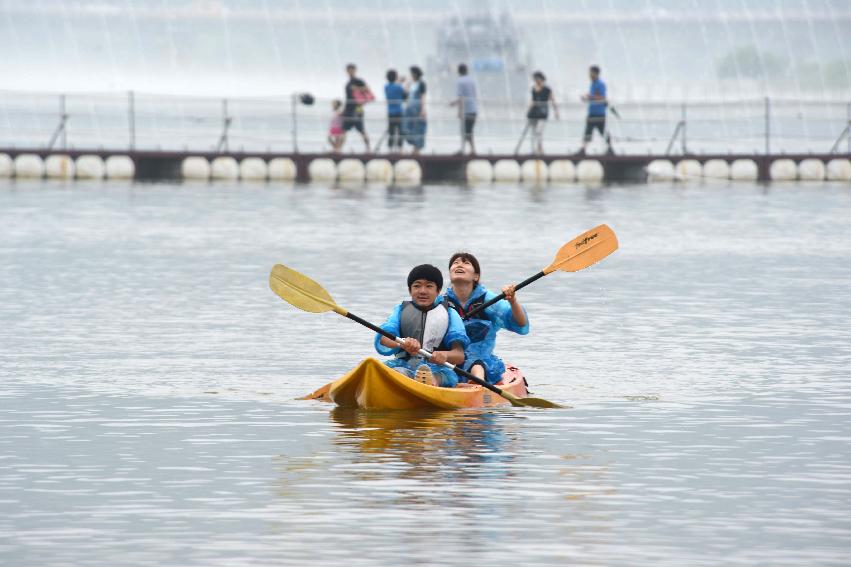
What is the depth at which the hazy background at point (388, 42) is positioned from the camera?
132000mm

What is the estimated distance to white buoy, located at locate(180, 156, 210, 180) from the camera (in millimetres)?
48188

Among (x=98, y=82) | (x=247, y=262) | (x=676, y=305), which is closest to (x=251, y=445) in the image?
(x=676, y=305)

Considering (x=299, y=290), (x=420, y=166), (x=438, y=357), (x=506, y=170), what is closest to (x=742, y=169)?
(x=506, y=170)

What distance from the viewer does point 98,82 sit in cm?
13425

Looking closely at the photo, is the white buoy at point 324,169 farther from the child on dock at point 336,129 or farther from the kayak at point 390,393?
the kayak at point 390,393

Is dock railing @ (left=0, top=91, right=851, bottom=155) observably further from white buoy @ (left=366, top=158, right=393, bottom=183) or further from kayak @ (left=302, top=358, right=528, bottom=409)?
kayak @ (left=302, top=358, right=528, bottom=409)

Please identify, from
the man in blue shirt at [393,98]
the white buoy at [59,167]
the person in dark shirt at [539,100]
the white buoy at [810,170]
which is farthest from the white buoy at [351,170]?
the white buoy at [810,170]

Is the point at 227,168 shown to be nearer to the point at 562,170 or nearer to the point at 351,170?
the point at 351,170

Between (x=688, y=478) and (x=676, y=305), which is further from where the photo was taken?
(x=676, y=305)

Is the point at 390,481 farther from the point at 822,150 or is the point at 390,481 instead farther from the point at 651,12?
the point at 651,12

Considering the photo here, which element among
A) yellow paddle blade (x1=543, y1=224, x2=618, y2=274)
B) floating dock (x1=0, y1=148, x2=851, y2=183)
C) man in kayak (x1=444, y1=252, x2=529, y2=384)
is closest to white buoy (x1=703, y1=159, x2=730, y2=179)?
floating dock (x1=0, y1=148, x2=851, y2=183)

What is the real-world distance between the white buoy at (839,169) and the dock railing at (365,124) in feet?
39.0

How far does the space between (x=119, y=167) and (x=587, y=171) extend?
10.3 meters

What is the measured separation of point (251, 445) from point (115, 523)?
2.63 meters
